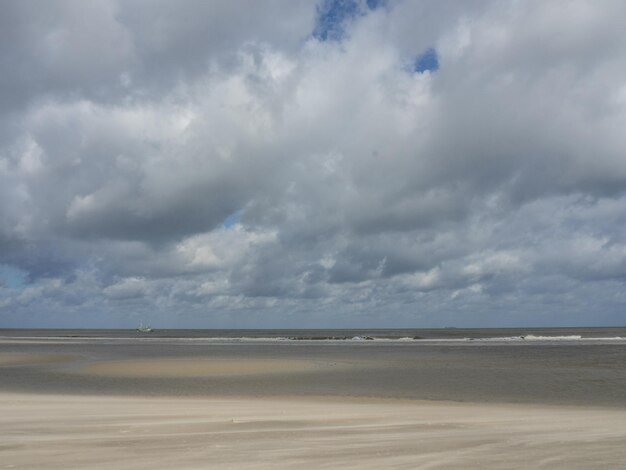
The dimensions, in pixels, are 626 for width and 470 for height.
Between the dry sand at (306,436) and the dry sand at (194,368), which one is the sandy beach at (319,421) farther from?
the dry sand at (194,368)

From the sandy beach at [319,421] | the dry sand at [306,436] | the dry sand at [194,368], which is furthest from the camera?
the dry sand at [194,368]

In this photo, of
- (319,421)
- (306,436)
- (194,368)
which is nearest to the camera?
(306,436)

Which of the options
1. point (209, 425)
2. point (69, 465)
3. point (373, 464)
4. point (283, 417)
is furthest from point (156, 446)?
point (283, 417)

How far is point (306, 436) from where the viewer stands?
17.0 meters

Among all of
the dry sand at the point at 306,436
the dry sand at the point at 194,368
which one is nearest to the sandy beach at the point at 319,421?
the dry sand at the point at 306,436

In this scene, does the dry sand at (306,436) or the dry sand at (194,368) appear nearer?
the dry sand at (306,436)

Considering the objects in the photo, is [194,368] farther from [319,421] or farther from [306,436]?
[306,436]

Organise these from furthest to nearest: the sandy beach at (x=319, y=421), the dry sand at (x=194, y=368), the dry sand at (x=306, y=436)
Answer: the dry sand at (x=194, y=368) < the sandy beach at (x=319, y=421) < the dry sand at (x=306, y=436)

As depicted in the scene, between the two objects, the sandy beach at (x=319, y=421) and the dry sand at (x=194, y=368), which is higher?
the dry sand at (x=194, y=368)

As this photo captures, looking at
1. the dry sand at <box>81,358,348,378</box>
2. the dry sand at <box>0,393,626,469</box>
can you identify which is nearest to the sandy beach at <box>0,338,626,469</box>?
the dry sand at <box>0,393,626,469</box>

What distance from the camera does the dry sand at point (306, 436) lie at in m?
13.3

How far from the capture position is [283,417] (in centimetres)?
2141

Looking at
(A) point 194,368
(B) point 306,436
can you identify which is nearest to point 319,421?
(B) point 306,436

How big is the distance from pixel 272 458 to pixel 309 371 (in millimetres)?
34227
